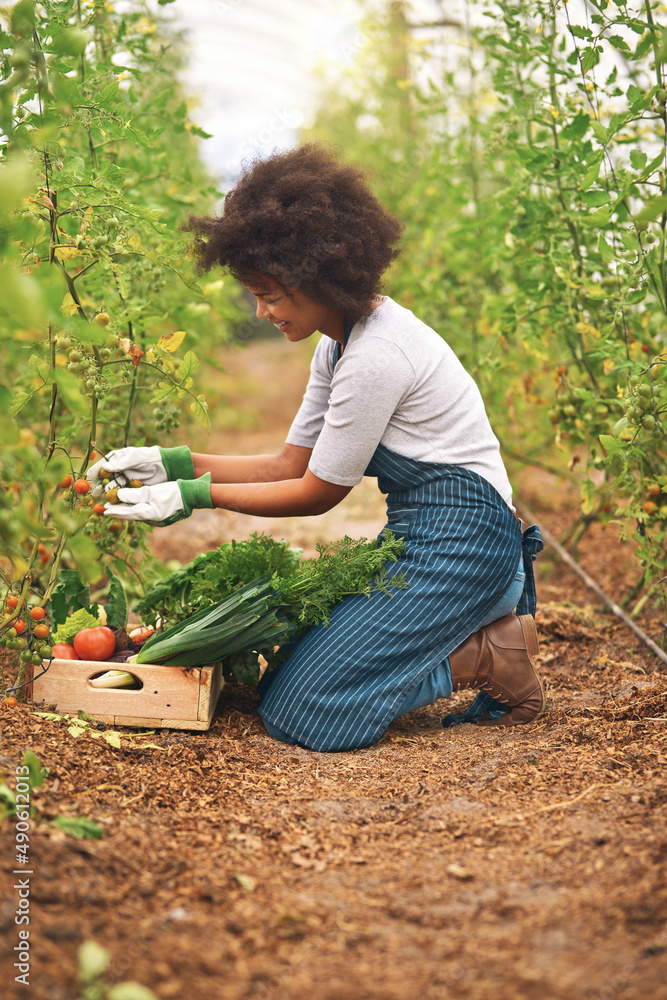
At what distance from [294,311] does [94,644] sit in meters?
1.01

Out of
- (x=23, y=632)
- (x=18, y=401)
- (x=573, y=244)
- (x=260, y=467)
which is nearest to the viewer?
(x=18, y=401)

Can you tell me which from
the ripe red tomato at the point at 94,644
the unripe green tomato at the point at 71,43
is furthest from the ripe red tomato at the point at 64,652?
the unripe green tomato at the point at 71,43

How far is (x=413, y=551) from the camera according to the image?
2.11m

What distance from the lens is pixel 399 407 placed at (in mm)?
2088

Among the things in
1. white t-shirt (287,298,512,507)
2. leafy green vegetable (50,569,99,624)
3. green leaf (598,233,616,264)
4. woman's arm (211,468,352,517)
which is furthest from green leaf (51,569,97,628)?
green leaf (598,233,616,264)

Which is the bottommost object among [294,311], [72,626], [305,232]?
[72,626]

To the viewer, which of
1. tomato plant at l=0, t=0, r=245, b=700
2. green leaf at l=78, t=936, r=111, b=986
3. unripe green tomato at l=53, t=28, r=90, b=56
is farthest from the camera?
unripe green tomato at l=53, t=28, r=90, b=56

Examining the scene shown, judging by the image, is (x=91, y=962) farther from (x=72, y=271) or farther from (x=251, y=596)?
(x=72, y=271)

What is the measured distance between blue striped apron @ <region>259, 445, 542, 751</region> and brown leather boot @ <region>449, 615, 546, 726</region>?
5cm

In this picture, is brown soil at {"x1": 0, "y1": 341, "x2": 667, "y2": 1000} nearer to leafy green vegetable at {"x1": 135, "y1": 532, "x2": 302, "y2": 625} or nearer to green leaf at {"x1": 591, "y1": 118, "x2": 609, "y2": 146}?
leafy green vegetable at {"x1": 135, "y1": 532, "x2": 302, "y2": 625}

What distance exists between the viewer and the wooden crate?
2.01 meters

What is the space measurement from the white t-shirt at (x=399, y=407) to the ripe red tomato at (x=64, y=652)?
793 mm

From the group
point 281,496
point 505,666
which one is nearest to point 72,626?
point 281,496

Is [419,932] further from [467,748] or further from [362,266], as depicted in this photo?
[362,266]
